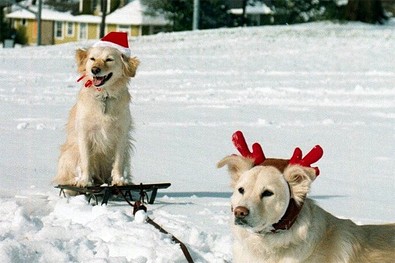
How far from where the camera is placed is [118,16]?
6706 cm

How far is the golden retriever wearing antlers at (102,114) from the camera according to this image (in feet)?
25.6

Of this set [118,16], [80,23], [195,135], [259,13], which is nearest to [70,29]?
[80,23]

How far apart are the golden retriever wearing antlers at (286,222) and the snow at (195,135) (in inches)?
44.5

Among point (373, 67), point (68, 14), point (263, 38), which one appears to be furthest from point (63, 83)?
point (68, 14)

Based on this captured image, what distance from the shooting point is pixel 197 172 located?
9375mm

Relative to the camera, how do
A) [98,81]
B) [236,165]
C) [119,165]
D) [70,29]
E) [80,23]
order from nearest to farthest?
[236,165]
[98,81]
[119,165]
[80,23]
[70,29]

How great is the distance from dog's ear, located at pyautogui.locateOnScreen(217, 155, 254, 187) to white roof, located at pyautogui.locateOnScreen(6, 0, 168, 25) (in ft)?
185

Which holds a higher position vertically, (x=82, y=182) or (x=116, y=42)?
(x=116, y=42)

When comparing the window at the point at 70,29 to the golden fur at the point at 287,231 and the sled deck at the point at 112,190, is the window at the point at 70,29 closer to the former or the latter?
the sled deck at the point at 112,190

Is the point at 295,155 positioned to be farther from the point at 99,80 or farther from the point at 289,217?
the point at 99,80

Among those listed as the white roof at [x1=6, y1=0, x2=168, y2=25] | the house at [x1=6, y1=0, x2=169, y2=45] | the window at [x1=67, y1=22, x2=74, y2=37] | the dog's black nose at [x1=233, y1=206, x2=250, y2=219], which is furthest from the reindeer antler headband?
the window at [x1=67, y1=22, x2=74, y2=37]

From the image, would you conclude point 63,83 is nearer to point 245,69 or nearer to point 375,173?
point 245,69

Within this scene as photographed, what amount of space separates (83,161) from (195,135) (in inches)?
168

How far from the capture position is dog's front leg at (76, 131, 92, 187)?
788 centimetres
